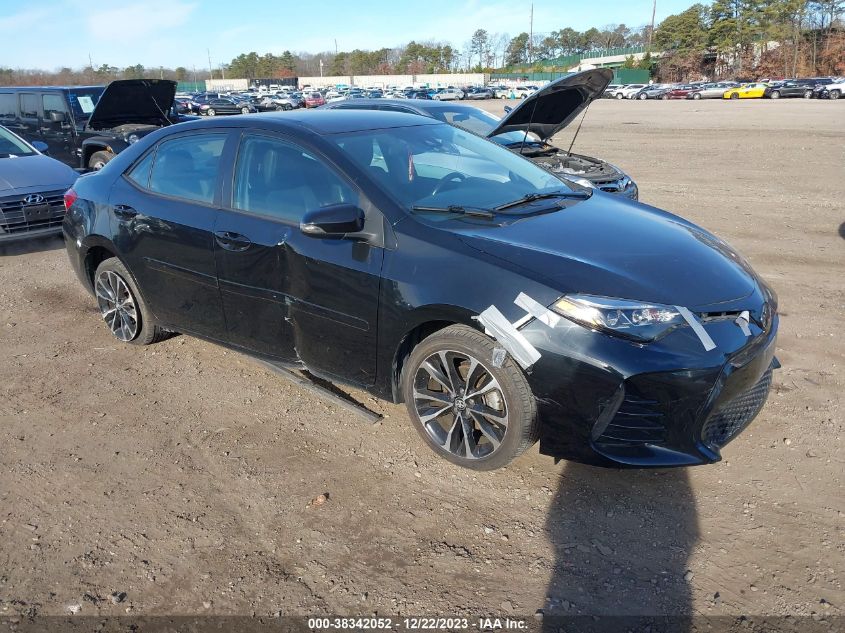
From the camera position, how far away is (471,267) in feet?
10.3

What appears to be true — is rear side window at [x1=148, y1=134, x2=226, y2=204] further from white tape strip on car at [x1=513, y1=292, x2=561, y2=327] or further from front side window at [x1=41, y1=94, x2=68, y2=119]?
front side window at [x1=41, y1=94, x2=68, y2=119]

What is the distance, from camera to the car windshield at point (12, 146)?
8.78 meters

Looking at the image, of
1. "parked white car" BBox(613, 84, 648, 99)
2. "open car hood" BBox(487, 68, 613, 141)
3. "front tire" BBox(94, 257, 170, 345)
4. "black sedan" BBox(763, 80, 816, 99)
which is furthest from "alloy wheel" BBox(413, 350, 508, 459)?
"parked white car" BBox(613, 84, 648, 99)

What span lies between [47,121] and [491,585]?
12.9 meters

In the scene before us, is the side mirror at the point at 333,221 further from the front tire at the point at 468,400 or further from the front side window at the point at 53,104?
the front side window at the point at 53,104

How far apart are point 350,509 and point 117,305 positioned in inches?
114

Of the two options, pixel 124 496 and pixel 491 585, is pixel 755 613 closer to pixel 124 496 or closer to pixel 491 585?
pixel 491 585

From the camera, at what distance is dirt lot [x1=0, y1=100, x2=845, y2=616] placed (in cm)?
265

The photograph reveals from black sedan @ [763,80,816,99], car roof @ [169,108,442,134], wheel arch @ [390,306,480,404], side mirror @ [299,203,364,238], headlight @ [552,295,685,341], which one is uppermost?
black sedan @ [763,80,816,99]

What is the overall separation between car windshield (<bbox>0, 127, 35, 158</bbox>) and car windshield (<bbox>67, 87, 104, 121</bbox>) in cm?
304

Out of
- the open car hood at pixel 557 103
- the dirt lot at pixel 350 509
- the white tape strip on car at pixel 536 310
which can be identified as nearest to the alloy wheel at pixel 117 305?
the dirt lot at pixel 350 509

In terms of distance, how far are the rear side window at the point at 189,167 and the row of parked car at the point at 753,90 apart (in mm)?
50984

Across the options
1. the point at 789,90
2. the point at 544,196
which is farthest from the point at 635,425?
the point at 789,90

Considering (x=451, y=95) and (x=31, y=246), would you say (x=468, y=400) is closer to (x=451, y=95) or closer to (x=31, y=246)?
(x=31, y=246)
